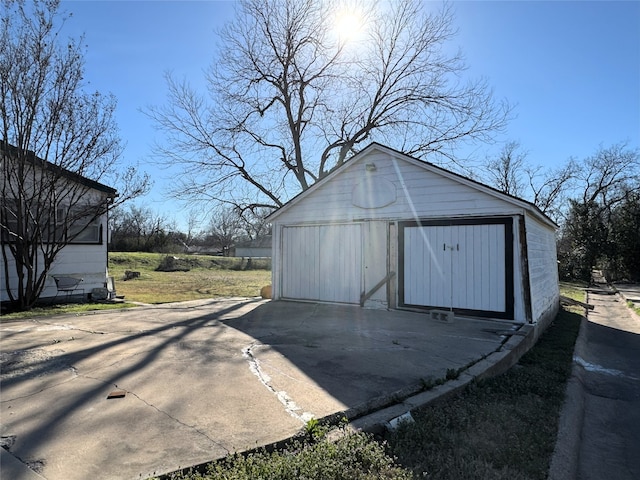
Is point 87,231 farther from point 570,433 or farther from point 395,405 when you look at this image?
point 570,433

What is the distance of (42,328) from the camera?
6.78 metres

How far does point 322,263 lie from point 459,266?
3.57m

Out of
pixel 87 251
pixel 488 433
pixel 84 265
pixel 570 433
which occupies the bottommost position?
pixel 570 433

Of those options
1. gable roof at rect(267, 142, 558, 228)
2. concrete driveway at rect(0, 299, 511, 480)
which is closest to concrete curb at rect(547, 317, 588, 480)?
concrete driveway at rect(0, 299, 511, 480)

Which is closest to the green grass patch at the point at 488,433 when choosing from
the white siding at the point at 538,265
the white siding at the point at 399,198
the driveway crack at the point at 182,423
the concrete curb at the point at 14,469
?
the driveway crack at the point at 182,423

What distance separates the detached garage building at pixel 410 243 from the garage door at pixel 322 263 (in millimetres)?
26

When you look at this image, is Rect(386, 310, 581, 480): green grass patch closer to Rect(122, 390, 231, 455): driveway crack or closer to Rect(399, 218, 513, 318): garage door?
Rect(122, 390, 231, 455): driveway crack

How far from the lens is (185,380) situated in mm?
4059

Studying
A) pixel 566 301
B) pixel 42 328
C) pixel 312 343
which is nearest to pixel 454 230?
pixel 312 343

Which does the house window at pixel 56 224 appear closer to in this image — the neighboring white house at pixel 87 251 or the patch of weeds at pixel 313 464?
the neighboring white house at pixel 87 251

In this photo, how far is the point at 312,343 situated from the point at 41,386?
3.33 metres

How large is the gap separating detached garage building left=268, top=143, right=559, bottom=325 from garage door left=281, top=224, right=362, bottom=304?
3 cm

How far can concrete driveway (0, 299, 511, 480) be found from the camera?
2699 mm

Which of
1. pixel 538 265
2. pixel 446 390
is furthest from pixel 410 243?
pixel 446 390
